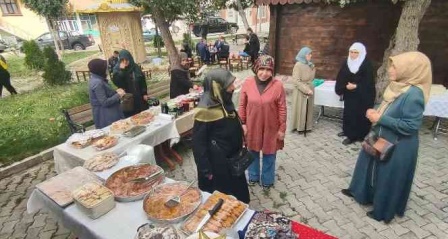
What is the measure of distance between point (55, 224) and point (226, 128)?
2.75m

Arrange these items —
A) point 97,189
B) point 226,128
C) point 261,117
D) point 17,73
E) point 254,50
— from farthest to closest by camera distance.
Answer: point 17,73, point 254,50, point 261,117, point 226,128, point 97,189

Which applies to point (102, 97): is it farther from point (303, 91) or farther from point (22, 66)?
point (22, 66)

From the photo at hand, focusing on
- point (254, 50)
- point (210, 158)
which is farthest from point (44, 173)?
point (254, 50)

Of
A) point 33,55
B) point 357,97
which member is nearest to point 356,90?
point 357,97

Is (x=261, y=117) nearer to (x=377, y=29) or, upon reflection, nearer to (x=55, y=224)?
(x=55, y=224)

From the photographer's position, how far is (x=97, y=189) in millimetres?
2494

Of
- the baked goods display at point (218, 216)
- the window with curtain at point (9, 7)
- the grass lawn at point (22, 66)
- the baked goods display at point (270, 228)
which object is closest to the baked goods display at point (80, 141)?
the baked goods display at point (218, 216)

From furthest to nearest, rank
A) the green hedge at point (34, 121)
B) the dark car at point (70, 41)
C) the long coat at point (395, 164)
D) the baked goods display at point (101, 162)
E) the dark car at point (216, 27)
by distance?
the dark car at point (216, 27) < the dark car at point (70, 41) < the green hedge at point (34, 121) < the baked goods display at point (101, 162) < the long coat at point (395, 164)

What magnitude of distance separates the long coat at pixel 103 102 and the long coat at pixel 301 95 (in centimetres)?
332

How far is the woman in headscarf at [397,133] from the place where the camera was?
2.84m

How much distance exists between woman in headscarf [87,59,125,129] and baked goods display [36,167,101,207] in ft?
5.57

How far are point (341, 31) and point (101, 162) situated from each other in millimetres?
7589

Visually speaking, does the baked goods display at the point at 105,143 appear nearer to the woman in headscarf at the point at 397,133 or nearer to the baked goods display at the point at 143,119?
the baked goods display at the point at 143,119

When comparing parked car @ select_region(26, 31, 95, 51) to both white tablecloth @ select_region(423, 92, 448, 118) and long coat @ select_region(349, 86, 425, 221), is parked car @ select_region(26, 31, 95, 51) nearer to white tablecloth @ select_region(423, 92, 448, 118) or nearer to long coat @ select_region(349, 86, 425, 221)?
white tablecloth @ select_region(423, 92, 448, 118)
